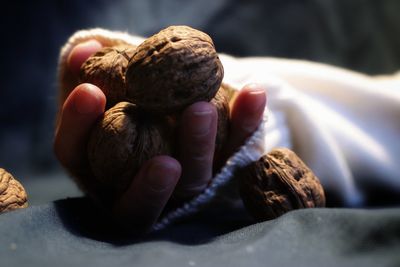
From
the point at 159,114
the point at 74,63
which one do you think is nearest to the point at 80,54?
the point at 74,63

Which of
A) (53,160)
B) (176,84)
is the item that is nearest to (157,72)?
(176,84)

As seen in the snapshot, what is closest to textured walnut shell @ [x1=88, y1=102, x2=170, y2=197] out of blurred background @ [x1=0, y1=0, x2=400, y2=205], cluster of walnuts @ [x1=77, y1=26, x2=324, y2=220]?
cluster of walnuts @ [x1=77, y1=26, x2=324, y2=220]

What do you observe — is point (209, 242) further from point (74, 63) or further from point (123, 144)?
point (74, 63)

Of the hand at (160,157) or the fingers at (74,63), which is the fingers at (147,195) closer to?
the hand at (160,157)

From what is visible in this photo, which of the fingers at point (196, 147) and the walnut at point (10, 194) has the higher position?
the fingers at point (196, 147)

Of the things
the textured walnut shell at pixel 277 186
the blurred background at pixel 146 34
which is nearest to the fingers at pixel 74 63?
the blurred background at pixel 146 34
